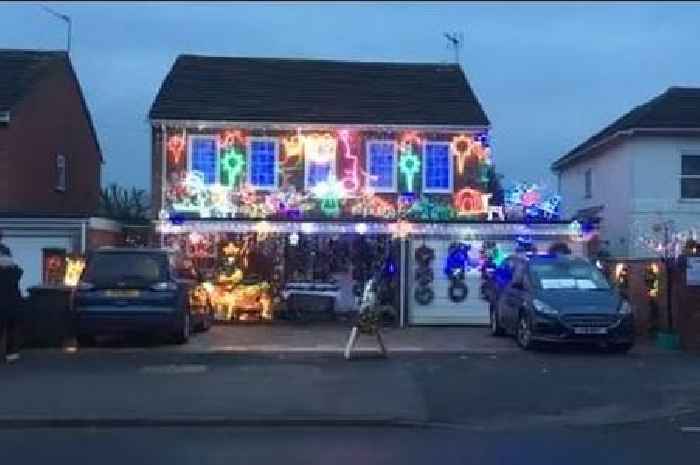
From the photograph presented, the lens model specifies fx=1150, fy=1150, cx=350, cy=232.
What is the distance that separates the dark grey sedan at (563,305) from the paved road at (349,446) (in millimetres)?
6219

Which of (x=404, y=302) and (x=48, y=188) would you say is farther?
(x=48, y=188)

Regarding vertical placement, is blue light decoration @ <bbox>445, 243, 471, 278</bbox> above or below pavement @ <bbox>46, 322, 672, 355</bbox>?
above

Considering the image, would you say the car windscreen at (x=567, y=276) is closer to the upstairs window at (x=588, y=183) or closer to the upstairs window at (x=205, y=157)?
the upstairs window at (x=205, y=157)

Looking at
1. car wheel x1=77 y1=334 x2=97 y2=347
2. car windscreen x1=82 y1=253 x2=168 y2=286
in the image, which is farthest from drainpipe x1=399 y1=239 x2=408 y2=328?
car wheel x1=77 y1=334 x2=97 y2=347

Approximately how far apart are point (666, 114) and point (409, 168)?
7930 millimetres

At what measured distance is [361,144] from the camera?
100.0 ft

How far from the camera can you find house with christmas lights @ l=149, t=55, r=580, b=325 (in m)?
26.0

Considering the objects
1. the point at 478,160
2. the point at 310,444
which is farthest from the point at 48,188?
the point at 310,444

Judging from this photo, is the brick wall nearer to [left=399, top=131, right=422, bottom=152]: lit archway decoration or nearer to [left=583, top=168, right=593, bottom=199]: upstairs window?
[left=399, top=131, right=422, bottom=152]: lit archway decoration

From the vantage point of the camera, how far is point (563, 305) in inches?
739

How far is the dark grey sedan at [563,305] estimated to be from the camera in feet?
60.7

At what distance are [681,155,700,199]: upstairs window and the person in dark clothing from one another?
20.7 meters

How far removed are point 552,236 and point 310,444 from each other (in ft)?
53.6

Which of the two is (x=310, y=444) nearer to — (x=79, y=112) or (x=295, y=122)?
(x=295, y=122)
